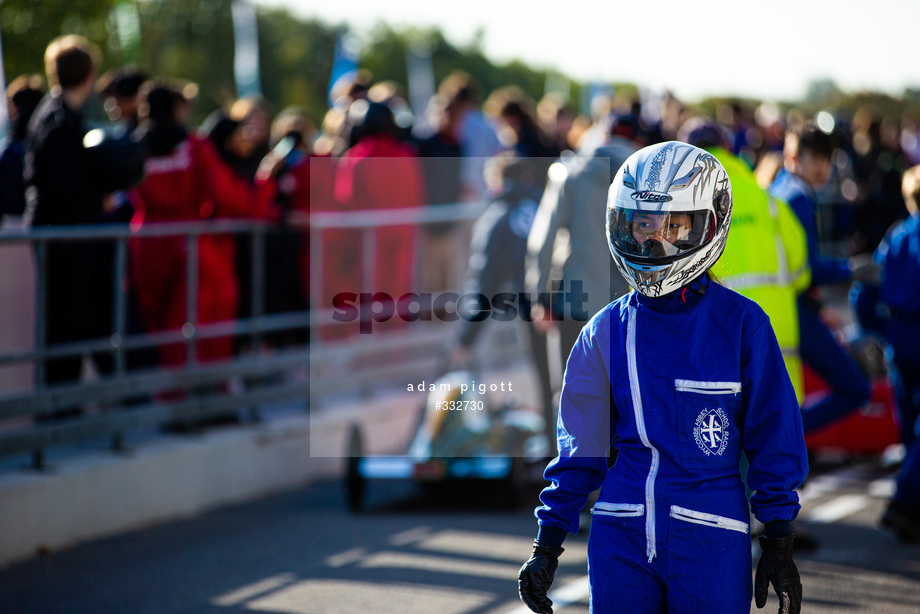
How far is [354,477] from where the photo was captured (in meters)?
7.25

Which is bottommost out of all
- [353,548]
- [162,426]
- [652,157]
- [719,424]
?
[353,548]

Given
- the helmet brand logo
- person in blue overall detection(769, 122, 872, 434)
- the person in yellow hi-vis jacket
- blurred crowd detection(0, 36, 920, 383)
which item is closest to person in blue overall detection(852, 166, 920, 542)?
person in blue overall detection(769, 122, 872, 434)

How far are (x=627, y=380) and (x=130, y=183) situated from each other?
15.1 ft

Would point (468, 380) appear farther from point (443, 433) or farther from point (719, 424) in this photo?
point (719, 424)

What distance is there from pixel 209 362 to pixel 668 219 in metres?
5.27

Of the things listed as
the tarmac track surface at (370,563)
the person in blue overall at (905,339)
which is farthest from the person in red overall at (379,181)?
the person in blue overall at (905,339)

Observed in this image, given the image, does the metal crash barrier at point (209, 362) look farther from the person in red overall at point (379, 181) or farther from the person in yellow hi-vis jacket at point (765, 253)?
the person in yellow hi-vis jacket at point (765, 253)

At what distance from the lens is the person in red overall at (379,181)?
927 cm

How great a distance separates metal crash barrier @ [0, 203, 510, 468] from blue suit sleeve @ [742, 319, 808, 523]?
4.32 metres

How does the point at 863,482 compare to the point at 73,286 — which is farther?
the point at 863,482

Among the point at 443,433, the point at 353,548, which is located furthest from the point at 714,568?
the point at 443,433

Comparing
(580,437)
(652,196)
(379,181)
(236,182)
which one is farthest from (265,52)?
(580,437)

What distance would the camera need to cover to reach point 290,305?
8992 mm

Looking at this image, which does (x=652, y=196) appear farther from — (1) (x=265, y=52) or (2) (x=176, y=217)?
(1) (x=265, y=52)
